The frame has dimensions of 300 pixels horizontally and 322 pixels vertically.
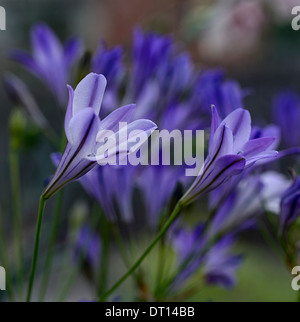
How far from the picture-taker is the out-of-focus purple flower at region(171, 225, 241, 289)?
0.28 m

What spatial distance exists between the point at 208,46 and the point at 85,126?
772 millimetres

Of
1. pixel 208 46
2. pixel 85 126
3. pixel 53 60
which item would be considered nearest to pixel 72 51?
pixel 53 60

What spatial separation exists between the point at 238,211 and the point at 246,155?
0.23 feet

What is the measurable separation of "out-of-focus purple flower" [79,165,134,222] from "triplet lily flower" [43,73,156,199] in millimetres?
42

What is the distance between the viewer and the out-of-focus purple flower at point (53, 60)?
0.30m

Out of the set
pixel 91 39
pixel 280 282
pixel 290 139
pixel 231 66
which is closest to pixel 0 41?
pixel 91 39

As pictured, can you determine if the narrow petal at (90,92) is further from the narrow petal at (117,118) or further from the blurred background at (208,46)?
the blurred background at (208,46)

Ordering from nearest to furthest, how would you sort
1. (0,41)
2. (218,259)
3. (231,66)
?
(218,259) → (0,41) → (231,66)

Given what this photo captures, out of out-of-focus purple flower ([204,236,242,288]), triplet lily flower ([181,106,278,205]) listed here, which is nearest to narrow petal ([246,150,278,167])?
triplet lily flower ([181,106,278,205])

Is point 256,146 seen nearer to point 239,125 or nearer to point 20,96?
point 239,125

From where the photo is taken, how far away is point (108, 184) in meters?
0.25

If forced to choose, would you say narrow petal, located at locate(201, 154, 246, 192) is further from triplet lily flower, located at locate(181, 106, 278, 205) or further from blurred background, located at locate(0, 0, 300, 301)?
blurred background, located at locate(0, 0, 300, 301)

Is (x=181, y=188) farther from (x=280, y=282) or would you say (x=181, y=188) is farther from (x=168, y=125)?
(x=280, y=282)
